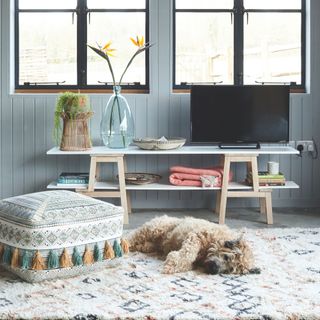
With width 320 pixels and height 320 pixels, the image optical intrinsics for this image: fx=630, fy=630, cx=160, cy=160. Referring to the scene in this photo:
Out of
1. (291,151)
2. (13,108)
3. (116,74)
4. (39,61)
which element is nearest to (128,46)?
(116,74)

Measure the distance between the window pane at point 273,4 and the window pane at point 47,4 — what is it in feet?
4.81

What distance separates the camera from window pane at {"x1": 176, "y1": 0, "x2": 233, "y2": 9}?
5.25m

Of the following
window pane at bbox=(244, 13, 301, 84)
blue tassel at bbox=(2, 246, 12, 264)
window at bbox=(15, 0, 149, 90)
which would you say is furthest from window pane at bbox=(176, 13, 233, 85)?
blue tassel at bbox=(2, 246, 12, 264)

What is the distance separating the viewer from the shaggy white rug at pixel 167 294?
8.54ft

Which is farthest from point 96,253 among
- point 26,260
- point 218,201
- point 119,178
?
point 218,201

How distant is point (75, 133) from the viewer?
4.82 metres

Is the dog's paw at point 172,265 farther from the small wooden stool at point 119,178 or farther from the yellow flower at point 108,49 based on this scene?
the yellow flower at point 108,49

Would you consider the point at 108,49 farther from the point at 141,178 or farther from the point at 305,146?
the point at 305,146

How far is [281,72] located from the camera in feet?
17.5

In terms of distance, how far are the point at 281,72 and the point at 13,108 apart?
7.42ft

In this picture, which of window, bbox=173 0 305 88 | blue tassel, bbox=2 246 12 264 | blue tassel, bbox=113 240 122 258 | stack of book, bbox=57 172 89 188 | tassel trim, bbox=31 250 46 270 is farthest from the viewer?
window, bbox=173 0 305 88

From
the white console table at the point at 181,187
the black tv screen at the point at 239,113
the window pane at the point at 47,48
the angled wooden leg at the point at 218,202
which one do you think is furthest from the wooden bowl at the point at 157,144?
the window pane at the point at 47,48

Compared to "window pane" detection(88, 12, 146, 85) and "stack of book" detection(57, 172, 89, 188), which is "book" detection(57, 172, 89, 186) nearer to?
"stack of book" detection(57, 172, 89, 188)

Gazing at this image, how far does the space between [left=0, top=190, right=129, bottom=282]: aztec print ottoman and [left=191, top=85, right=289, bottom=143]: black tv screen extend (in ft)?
6.08
